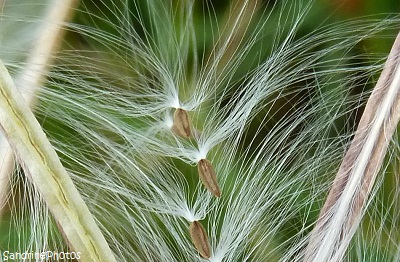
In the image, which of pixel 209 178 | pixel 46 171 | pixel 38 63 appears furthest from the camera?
pixel 38 63

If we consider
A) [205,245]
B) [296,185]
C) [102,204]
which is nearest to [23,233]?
[102,204]

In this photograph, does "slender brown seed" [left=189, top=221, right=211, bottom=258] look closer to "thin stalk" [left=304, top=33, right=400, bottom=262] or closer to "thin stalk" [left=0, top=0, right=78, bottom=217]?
"thin stalk" [left=304, top=33, right=400, bottom=262]

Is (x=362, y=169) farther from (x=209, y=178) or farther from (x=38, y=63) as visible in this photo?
(x=38, y=63)

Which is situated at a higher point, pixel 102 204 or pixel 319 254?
pixel 102 204

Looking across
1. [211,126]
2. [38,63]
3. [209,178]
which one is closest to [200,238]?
[209,178]

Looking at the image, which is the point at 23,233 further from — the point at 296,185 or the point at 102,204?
the point at 296,185

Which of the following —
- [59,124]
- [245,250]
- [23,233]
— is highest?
[59,124]

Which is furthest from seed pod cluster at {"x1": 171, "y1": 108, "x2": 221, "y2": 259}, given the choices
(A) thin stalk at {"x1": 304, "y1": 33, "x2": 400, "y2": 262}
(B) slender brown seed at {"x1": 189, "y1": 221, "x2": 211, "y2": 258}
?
(A) thin stalk at {"x1": 304, "y1": 33, "x2": 400, "y2": 262}
